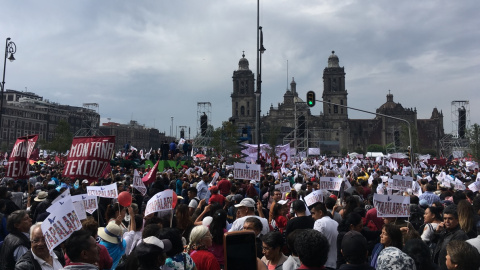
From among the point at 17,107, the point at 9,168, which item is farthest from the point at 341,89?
the point at 9,168

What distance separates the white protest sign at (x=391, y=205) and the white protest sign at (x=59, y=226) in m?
4.52

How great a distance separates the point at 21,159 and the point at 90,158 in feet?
7.98

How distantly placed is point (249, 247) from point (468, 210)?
10.5 ft

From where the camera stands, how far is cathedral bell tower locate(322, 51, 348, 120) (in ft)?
398

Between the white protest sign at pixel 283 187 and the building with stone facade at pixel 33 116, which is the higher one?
the building with stone facade at pixel 33 116

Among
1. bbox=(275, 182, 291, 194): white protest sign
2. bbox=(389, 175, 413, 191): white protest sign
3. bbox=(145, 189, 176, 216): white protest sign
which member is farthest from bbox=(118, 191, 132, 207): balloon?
bbox=(389, 175, 413, 191): white protest sign

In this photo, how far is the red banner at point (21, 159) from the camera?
33.2 ft

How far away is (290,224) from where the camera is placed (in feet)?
20.5

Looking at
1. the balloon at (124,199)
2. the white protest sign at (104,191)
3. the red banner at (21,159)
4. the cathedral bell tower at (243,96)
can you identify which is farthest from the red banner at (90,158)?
the cathedral bell tower at (243,96)

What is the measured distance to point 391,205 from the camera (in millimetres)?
6824

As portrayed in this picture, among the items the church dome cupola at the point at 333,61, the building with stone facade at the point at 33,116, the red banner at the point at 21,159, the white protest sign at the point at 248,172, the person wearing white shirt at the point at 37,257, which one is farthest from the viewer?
the church dome cupola at the point at 333,61

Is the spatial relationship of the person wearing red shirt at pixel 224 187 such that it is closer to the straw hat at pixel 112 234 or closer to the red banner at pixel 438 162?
the straw hat at pixel 112 234

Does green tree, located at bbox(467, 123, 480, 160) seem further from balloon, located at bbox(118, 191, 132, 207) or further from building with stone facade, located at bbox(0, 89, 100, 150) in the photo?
building with stone facade, located at bbox(0, 89, 100, 150)

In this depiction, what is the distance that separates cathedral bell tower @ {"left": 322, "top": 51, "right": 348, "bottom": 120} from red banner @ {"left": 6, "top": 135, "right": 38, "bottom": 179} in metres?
116
